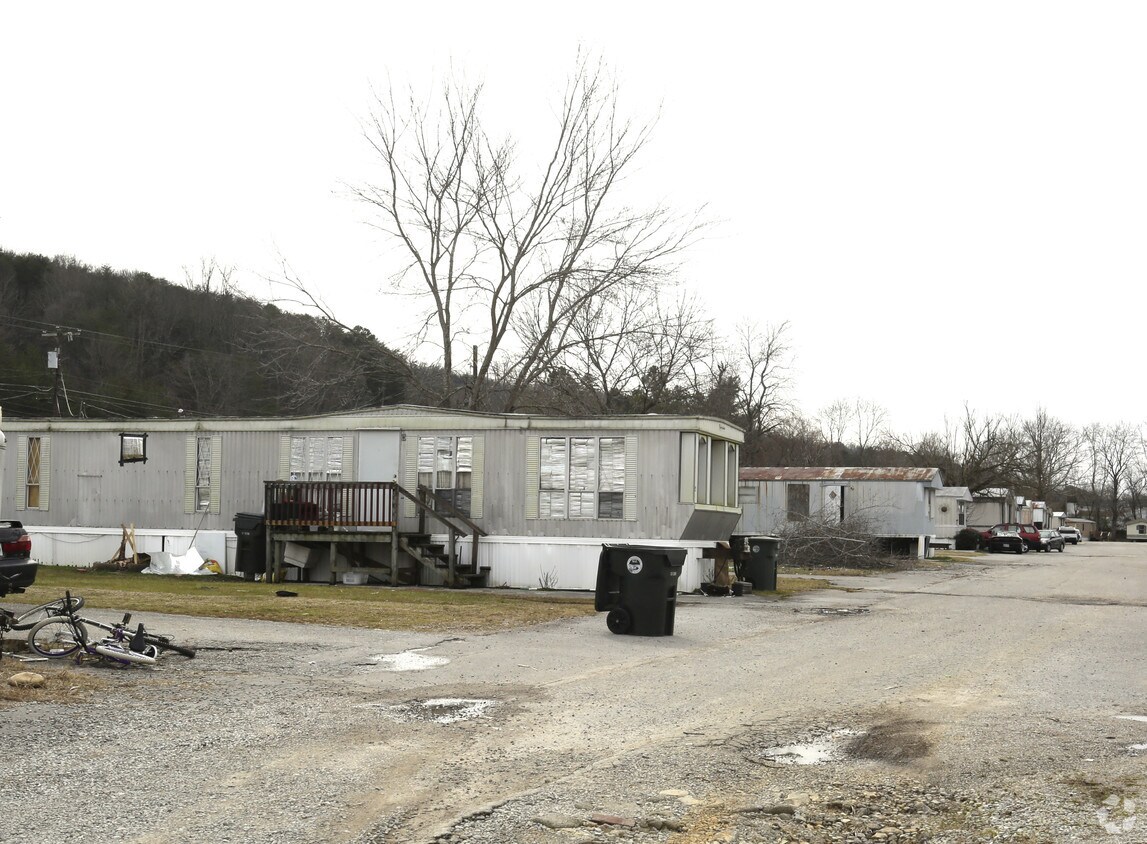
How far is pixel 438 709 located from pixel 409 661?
2.98m

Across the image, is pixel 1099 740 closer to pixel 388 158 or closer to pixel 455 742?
pixel 455 742

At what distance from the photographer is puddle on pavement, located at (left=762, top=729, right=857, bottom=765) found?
24.7ft

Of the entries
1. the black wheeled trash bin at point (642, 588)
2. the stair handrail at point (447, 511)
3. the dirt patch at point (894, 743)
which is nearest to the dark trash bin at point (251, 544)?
the stair handrail at point (447, 511)

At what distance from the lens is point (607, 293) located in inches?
1396

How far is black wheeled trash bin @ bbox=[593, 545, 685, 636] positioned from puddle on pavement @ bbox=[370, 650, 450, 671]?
3025 mm

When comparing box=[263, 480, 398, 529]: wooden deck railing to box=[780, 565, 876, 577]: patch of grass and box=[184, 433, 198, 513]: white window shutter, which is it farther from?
box=[780, 565, 876, 577]: patch of grass

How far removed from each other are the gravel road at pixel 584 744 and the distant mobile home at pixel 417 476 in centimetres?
897

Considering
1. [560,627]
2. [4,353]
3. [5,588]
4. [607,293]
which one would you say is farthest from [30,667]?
[4,353]

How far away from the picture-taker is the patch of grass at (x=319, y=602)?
16203 millimetres

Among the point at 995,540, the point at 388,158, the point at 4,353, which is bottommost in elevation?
the point at 995,540

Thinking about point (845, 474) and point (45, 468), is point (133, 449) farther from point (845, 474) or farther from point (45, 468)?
point (845, 474)

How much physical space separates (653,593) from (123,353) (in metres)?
52.3

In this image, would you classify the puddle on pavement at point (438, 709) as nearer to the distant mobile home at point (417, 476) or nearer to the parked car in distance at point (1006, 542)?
the distant mobile home at point (417, 476)

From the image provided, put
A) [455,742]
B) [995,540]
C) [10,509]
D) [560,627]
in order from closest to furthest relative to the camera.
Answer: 1. [455,742]
2. [560,627]
3. [10,509]
4. [995,540]
